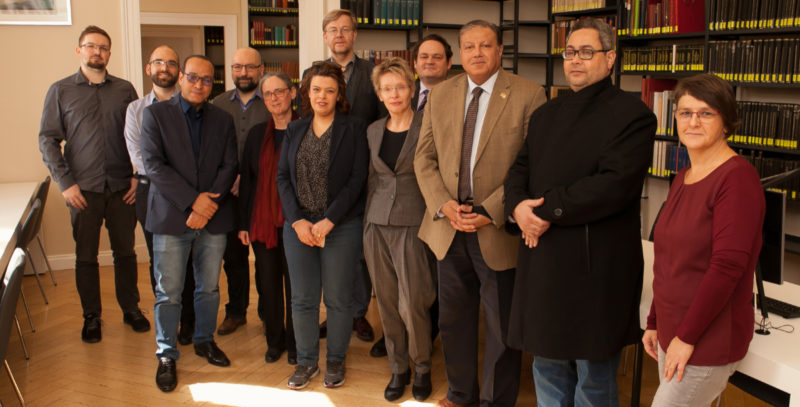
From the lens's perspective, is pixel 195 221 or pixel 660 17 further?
pixel 660 17

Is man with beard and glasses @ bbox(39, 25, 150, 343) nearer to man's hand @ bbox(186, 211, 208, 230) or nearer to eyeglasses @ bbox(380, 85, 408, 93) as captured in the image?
man's hand @ bbox(186, 211, 208, 230)

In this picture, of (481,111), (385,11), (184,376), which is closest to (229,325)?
(184,376)

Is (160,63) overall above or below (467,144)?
above

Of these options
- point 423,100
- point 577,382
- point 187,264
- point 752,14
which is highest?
point 752,14

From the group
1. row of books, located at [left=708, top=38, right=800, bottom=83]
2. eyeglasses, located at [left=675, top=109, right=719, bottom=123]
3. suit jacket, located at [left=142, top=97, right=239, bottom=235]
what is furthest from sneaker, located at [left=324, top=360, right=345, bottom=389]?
row of books, located at [left=708, top=38, right=800, bottom=83]

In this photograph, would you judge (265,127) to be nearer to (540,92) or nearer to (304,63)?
(540,92)

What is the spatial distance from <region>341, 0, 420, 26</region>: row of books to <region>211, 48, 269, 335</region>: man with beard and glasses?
3144 millimetres

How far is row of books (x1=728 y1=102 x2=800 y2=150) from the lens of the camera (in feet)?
15.0

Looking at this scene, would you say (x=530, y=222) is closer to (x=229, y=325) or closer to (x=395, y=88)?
(x=395, y=88)

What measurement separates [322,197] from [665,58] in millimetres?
3697

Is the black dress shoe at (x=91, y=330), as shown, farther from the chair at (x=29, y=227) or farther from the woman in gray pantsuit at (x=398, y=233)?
the woman in gray pantsuit at (x=398, y=233)

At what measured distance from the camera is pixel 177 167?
3.38 meters

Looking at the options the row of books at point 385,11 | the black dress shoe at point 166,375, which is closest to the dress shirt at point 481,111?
the black dress shoe at point 166,375

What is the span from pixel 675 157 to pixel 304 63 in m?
3.17
